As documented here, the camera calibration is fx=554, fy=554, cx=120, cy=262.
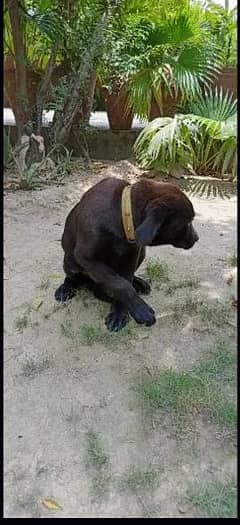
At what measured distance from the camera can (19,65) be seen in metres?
6.19

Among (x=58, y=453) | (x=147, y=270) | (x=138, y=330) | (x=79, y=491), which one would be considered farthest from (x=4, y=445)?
(x=147, y=270)

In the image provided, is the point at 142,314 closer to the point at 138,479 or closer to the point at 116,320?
the point at 116,320

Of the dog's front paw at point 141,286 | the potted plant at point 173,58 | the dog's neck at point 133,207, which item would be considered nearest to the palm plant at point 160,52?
the potted plant at point 173,58

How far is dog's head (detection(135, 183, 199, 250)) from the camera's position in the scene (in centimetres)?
263

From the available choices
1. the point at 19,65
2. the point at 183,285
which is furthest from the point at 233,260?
the point at 19,65

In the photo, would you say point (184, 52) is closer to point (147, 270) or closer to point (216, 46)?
point (216, 46)

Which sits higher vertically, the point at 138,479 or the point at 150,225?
the point at 150,225

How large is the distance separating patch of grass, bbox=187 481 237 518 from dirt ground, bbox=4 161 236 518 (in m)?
0.04

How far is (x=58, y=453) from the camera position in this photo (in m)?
2.12

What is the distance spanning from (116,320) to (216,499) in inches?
54.2

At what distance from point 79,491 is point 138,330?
1.23 meters

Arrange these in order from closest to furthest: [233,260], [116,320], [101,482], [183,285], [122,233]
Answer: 1. [101,482]
2. [122,233]
3. [116,320]
4. [183,285]
5. [233,260]

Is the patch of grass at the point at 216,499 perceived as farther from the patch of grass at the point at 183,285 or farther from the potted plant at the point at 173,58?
the potted plant at the point at 173,58

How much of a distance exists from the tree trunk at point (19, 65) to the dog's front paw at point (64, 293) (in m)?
3.50
